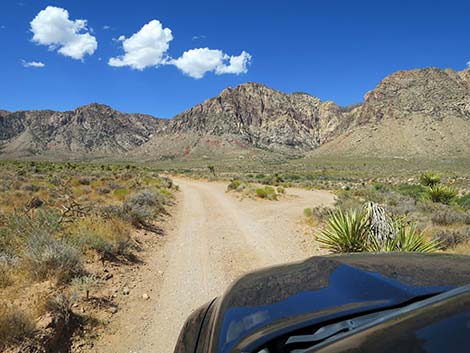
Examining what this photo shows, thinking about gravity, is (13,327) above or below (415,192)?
above

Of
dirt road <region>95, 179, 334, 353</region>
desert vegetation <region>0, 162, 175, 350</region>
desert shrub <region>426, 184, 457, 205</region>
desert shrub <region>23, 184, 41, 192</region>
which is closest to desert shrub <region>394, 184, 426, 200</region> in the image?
desert shrub <region>426, 184, 457, 205</region>

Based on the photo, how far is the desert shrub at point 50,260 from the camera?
5145 mm

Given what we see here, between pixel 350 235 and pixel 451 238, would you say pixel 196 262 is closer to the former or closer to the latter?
pixel 350 235

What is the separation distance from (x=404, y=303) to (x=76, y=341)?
4045mm

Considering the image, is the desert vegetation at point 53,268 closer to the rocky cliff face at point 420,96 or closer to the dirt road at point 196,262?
the dirt road at point 196,262

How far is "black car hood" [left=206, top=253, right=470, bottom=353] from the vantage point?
5.32 ft

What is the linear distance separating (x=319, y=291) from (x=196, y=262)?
18.9 ft

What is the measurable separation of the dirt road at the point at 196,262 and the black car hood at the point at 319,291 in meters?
2.59

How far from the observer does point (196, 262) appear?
7.38 meters

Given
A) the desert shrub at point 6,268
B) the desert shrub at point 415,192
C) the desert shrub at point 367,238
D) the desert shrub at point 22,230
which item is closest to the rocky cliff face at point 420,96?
the desert shrub at point 415,192

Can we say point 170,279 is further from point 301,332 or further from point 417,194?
point 417,194

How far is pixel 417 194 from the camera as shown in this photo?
781 inches

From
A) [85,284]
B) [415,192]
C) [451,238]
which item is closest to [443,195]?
[415,192]

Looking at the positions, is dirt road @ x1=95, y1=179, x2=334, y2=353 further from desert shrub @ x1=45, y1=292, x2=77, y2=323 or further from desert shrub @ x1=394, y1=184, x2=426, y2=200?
desert shrub @ x1=394, y1=184, x2=426, y2=200
